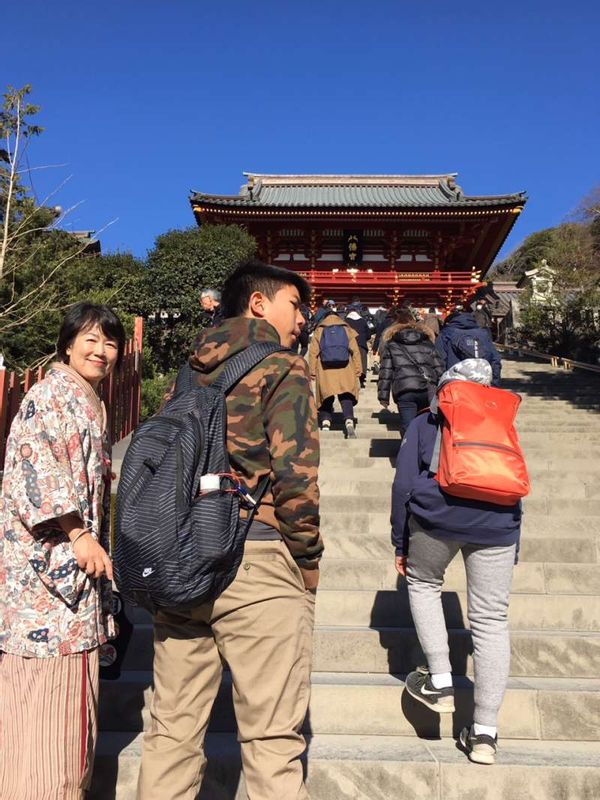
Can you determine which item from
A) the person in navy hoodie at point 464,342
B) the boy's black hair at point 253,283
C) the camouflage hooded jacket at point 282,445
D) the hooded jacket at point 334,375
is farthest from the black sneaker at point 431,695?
the hooded jacket at point 334,375

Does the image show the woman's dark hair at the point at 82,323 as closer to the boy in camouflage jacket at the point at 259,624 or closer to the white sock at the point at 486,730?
the boy in camouflage jacket at the point at 259,624

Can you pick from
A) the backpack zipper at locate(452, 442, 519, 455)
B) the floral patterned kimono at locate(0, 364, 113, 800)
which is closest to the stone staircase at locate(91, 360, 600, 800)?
the floral patterned kimono at locate(0, 364, 113, 800)

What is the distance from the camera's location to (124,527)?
164 cm

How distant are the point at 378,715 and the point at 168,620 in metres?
1.42

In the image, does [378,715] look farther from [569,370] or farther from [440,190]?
[440,190]

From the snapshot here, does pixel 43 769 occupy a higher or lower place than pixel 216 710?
higher

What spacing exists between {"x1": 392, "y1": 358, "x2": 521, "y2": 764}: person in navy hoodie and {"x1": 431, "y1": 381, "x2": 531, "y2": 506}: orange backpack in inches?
2.6

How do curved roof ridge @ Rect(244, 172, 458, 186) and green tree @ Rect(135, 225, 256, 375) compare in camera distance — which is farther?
curved roof ridge @ Rect(244, 172, 458, 186)

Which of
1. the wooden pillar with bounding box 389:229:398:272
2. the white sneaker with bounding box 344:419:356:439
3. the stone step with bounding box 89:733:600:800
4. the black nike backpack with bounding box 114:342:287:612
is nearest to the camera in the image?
the black nike backpack with bounding box 114:342:287:612

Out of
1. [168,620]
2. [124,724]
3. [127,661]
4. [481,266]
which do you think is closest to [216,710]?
[124,724]

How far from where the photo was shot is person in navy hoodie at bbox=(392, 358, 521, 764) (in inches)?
93.0

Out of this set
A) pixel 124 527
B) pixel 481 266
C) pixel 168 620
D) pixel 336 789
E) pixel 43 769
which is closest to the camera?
pixel 124 527

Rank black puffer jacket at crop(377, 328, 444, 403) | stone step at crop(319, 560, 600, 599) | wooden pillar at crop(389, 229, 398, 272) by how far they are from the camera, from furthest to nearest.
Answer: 1. wooden pillar at crop(389, 229, 398, 272)
2. black puffer jacket at crop(377, 328, 444, 403)
3. stone step at crop(319, 560, 600, 599)

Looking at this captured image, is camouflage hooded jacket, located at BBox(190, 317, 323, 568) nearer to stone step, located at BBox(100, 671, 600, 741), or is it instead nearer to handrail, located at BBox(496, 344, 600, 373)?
stone step, located at BBox(100, 671, 600, 741)
